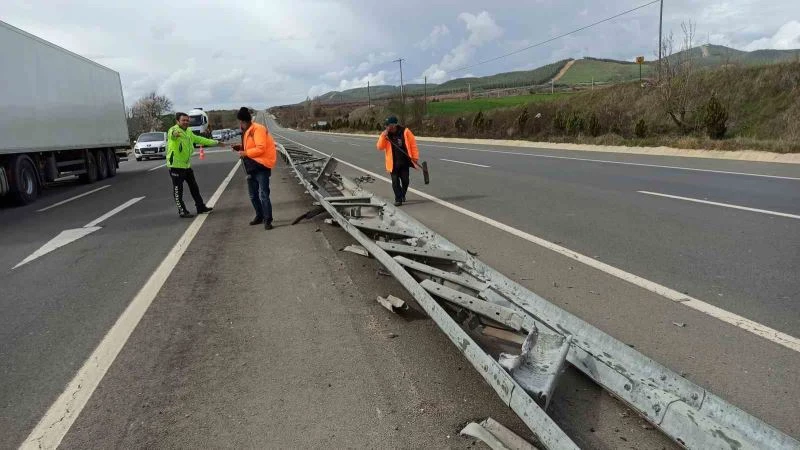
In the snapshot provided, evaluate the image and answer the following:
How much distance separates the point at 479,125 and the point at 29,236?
120ft

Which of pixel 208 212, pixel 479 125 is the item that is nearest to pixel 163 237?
pixel 208 212

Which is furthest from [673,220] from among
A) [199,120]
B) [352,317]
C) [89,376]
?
[199,120]

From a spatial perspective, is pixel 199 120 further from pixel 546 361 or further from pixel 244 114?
pixel 546 361

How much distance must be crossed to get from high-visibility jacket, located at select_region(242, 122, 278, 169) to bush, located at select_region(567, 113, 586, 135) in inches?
1017

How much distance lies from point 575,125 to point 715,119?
8851 millimetres

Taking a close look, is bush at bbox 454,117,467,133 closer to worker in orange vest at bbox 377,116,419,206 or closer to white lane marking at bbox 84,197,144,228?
white lane marking at bbox 84,197,144,228

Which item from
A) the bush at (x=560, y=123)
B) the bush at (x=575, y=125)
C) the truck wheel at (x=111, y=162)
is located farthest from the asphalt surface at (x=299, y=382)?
the bush at (x=560, y=123)

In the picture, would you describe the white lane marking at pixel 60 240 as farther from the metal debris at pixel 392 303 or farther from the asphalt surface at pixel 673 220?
the asphalt surface at pixel 673 220

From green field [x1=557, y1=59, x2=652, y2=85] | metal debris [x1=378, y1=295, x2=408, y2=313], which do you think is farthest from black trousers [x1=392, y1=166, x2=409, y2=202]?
green field [x1=557, y1=59, x2=652, y2=85]

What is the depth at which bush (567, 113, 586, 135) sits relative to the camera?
102ft

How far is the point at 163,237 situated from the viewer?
8.14m

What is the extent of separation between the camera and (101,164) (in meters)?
19.7

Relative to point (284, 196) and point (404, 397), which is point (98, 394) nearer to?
point (404, 397)

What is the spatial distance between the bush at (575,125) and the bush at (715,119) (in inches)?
318
